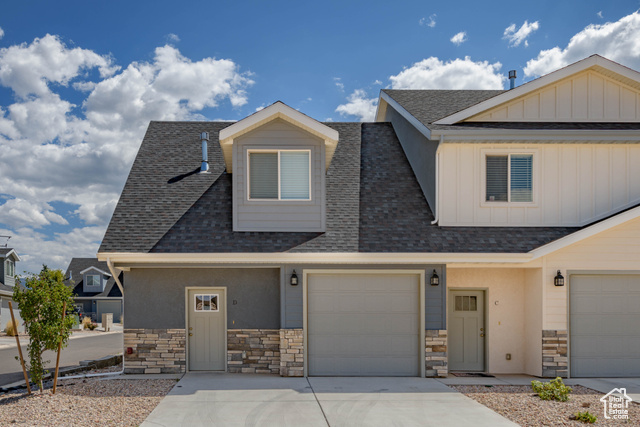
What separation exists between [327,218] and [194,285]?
317 cm

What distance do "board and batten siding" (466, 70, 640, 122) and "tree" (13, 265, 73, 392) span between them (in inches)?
370

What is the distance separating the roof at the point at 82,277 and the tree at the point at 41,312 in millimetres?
30341

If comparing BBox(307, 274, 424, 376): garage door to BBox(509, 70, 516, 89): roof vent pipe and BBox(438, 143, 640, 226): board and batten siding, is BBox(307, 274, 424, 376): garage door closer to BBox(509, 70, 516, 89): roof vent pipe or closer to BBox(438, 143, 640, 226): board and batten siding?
BBox(438, 143, 640, 226): board and batten siding

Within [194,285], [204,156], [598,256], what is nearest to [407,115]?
[204,156]

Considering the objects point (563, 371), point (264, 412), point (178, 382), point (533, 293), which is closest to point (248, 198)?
point (178, 382)

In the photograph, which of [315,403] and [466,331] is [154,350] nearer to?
[315,403]

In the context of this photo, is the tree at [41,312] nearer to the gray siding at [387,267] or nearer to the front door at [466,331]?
→ the gray siding at [387,267]

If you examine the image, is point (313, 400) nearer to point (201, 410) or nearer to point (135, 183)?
point (201, 410)

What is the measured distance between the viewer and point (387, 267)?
10.2 m

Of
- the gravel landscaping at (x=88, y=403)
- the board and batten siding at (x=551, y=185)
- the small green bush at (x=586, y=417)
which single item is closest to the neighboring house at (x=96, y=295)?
the gravel landscaping at (x=88, y=403)

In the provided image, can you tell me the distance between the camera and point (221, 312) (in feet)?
34.3

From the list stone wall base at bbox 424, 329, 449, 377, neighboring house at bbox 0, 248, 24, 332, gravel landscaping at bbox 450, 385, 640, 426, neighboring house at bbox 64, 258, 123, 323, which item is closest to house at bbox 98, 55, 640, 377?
stone wall base at bbox 424, 329, 449, 377

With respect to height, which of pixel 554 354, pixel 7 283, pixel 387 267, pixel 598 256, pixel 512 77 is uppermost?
pixel 512 77

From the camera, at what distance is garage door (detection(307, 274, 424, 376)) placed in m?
10.2
